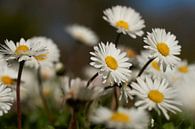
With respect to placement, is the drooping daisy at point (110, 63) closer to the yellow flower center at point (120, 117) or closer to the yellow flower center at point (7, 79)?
the yellow flower center at point (120, 117)

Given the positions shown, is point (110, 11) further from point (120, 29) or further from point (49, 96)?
point (49, 96)

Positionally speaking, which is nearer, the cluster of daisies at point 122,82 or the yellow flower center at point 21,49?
the cluster of daisies at point 122,82

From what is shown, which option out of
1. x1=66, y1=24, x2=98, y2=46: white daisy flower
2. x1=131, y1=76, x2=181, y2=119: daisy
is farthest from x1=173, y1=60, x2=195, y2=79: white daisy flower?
x1=66, y1=24, x2=98, y2=46: white daisy flower

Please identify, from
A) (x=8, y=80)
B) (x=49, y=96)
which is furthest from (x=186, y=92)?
(x=49, y=96)

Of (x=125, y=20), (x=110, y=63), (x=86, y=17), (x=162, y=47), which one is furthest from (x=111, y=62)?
(x=86, y=17)

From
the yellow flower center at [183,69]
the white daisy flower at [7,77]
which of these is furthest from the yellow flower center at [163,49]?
the white daisy flower at [7,77]

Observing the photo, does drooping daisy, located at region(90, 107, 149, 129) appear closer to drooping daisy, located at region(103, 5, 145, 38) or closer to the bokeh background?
drooping daisy, located at region(103, 5, 145, 38)

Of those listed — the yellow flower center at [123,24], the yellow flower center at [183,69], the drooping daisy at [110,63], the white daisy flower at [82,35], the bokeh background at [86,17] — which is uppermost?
the bokeh background at [86,17]
